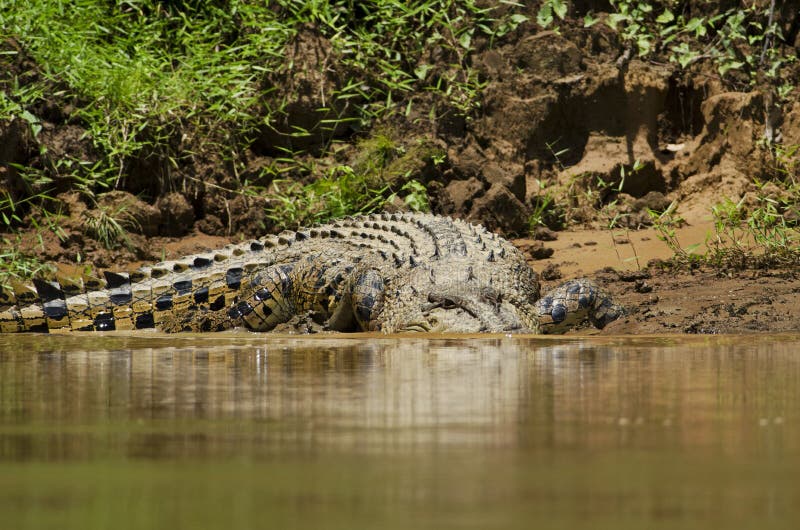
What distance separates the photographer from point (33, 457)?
71.4 inches

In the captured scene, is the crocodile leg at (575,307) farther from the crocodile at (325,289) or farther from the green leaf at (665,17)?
the green leaf at (665,17)

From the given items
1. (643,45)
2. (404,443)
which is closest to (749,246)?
(643,45)

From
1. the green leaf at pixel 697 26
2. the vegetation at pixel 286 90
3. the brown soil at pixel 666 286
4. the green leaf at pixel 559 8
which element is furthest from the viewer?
the green leaf at pixel 559 8

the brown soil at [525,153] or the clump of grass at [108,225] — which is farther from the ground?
the brown soil at [525,153]

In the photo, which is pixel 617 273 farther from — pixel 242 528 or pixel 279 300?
pixel 242 528

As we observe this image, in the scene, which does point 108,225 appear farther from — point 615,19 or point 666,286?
point 615,19

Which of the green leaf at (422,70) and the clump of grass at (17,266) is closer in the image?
the clump of grass at (17,266)

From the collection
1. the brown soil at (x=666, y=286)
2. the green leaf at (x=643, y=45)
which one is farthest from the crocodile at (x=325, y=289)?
the green leaf at (x=643, y=45)

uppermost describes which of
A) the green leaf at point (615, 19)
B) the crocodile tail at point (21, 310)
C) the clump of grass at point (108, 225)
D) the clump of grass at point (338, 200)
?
the green leaf at point (615, 19)

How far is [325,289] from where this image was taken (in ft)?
22.7

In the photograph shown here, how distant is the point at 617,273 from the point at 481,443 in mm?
5588

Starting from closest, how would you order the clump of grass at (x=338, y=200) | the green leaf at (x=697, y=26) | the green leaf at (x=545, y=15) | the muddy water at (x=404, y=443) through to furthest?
the muddy water at (x=404, y=443)
the clump of grass at (x=338, y=200)
the green leaf at (x=697, y=26)
the green leaf at (x=545, y=15)

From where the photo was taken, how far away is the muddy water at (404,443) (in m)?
1.37

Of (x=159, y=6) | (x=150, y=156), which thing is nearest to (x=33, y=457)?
(x=150, y=156)
